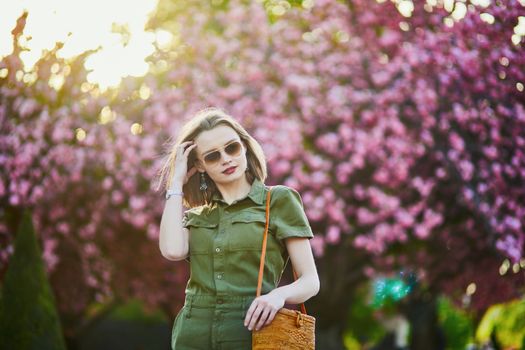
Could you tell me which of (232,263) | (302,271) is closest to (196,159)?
(232,263)

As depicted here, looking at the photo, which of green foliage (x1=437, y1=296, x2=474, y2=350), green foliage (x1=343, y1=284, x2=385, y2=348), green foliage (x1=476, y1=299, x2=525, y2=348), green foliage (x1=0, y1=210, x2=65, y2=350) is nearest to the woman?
green foliage (x1=0, y1=210, x2=65, y2=350)

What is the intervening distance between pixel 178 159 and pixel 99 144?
949 cm

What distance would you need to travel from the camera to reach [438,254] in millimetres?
14016

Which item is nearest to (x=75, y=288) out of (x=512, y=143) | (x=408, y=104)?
(x=408, y=104)

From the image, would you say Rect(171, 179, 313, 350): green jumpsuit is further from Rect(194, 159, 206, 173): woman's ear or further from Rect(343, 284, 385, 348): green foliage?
Rect(343, 284, 385, 348): green foliage

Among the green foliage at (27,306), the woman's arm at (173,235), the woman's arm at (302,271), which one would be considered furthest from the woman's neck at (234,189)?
the green foliage at (27,306)

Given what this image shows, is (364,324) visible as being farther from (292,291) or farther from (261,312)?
(261,312)

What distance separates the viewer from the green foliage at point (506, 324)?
16.1 m

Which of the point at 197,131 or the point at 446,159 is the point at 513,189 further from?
the point at 197,131

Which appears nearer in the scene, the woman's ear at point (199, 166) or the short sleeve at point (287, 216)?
the short sleeve at point (287, 216)

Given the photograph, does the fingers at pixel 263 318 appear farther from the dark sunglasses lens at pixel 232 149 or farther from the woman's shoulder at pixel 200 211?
the dark sunglasses lens at pixel 232 149

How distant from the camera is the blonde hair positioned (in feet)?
11.6

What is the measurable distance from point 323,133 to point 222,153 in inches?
323

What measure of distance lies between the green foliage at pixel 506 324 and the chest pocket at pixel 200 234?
13.1 metres
